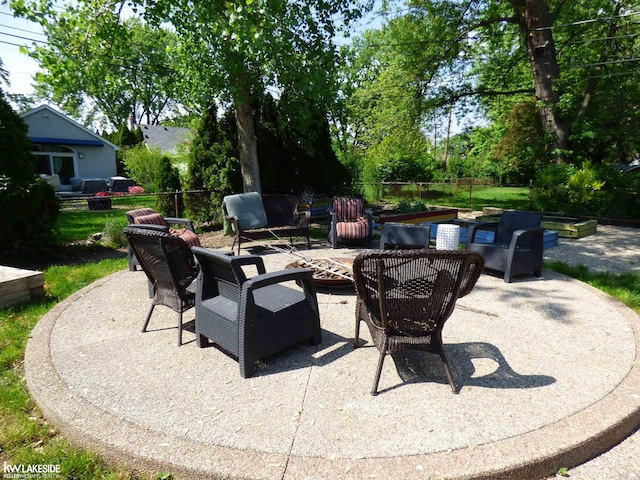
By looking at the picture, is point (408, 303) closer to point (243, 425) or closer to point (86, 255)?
point (243, 425)

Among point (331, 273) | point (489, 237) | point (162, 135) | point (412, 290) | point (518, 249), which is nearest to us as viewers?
point (412, 290)

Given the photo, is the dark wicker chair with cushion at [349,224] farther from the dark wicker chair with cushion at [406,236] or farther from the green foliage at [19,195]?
the green foliage at [19,195]

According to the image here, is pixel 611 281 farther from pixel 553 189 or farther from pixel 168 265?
pixel 553 189

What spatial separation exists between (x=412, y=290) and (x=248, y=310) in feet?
3.52

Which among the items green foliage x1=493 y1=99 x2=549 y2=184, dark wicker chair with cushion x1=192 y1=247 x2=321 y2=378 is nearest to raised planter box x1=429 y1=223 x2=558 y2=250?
dark wicker chair with cushion x1=192 y1=247 x2=321 y2=378

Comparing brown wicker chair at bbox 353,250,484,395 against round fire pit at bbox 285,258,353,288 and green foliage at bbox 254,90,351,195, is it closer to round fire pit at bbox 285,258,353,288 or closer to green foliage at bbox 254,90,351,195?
round fire pit at bbox 285,258,353,288

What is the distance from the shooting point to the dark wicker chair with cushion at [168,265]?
299cm

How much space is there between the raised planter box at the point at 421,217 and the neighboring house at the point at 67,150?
18543 mm

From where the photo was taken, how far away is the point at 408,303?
7.89ft

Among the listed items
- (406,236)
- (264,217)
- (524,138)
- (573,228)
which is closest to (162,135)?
(524,138)

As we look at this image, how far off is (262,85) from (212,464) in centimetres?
827

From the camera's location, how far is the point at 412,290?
235 centimetres

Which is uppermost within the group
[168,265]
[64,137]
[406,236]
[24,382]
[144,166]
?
[64,137]

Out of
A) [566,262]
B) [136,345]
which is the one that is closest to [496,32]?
[566,262]
